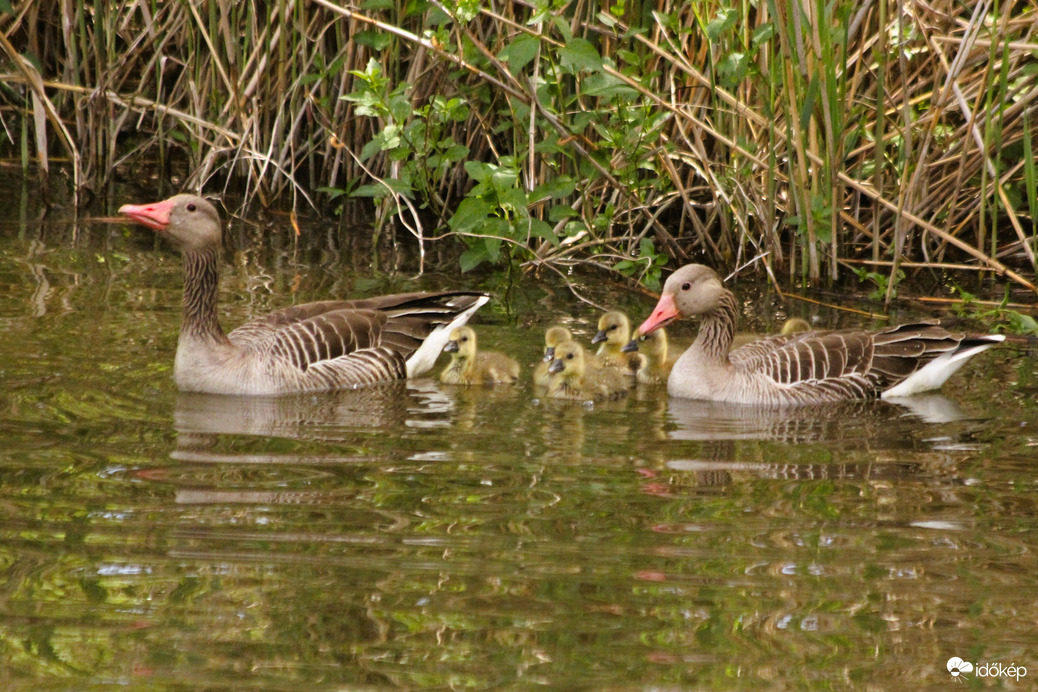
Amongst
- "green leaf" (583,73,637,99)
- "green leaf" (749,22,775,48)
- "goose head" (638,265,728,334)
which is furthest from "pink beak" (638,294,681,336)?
"green leaf" (749,22,775,48)

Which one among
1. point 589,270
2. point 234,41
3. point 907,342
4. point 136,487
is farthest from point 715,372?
point 234,41

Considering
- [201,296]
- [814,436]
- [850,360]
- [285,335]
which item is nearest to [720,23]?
[850,360]

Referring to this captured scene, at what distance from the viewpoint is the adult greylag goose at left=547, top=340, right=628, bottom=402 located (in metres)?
8.34

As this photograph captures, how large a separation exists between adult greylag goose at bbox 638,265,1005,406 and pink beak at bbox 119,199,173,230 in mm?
3140

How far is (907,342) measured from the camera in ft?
28.9

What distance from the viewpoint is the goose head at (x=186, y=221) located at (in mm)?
8414

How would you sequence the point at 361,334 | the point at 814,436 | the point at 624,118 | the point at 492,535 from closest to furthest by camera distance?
the point at 492,535 < the point at 814,436 < the point at 361,334 < the point at 624,118

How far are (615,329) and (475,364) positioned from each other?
104cm

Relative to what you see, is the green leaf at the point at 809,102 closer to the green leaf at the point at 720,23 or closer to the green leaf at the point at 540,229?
the green leaf at the point at 720,23

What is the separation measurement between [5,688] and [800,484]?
381 centimetres

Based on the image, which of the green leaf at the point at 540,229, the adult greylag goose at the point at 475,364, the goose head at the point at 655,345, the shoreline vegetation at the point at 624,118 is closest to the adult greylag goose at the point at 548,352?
the adult greylag goose at the point at 475,364

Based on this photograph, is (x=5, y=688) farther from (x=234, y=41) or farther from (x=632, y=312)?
(x=234, y=41)

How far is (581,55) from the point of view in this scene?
30.0ft

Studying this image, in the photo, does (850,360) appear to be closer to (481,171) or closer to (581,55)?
(581,55)
